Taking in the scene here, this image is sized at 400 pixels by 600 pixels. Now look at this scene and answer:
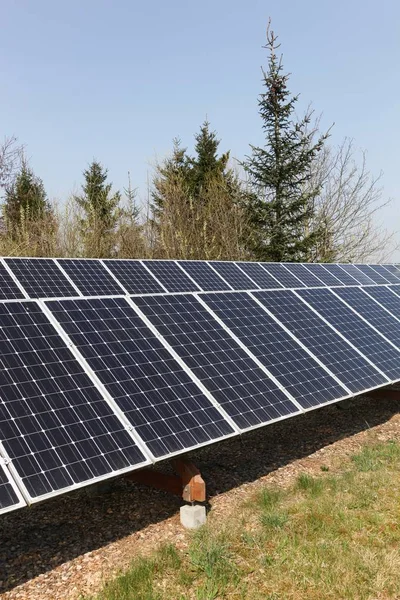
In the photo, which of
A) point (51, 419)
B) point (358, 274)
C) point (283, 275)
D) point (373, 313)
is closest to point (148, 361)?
point (51, 419)

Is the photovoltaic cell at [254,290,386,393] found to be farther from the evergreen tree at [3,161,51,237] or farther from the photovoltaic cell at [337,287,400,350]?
the evergreen tree at [3,161,51,237]

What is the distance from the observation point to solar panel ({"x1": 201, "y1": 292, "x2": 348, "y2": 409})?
9.72 metres

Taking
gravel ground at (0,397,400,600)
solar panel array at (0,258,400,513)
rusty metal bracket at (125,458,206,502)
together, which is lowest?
gravel ground at (0,397,400,600)

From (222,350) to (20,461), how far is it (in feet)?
15.4

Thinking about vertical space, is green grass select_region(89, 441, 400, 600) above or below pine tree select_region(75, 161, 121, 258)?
below

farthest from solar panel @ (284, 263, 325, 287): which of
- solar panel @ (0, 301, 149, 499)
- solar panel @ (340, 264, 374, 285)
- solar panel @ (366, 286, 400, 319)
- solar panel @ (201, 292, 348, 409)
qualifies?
solar panel @ (0, 301, 149, 499)

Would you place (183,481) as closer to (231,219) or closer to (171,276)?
(171,276)

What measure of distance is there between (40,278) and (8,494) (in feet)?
20.2

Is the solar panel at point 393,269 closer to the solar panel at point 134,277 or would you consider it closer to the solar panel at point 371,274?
the solar panel at point 371,274

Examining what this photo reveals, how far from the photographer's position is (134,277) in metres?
12.6

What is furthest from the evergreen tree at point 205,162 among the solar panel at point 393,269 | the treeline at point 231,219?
the solar panel at point 393,269

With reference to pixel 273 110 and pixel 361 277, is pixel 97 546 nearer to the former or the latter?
pixel 361 277

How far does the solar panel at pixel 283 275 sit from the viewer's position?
15.5 m

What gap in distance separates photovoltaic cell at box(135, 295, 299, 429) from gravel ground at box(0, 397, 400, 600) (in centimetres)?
162
